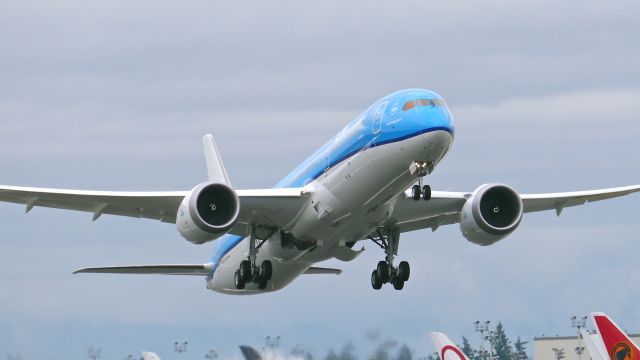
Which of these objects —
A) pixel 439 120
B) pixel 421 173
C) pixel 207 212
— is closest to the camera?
pixel 439 120

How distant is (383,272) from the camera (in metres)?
47.8

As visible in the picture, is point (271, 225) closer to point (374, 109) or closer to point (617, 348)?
point (374, 109)

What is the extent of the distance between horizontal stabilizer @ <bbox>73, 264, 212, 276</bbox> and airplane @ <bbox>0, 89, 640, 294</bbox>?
1.14 feet

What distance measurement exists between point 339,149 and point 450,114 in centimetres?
412

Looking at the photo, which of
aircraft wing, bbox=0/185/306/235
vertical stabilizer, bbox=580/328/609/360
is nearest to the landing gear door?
aircraft wing, bbox=0/185/306/235

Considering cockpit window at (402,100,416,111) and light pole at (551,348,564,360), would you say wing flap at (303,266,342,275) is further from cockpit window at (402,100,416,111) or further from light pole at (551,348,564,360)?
light pole at (551,348,564,360)

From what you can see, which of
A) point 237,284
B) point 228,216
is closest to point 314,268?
point 237,284

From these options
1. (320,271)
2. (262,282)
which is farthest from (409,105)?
(320,271)

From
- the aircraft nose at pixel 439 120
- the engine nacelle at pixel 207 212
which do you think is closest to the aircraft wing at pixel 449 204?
the aircraft nose at pixel 439 120

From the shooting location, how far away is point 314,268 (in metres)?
57.2

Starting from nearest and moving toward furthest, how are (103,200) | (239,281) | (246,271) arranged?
(103,200)
(246,271)
(239,281)

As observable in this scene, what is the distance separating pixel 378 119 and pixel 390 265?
764cm

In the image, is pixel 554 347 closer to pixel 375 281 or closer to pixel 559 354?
pixel 559 354

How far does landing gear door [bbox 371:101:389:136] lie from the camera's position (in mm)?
41719
